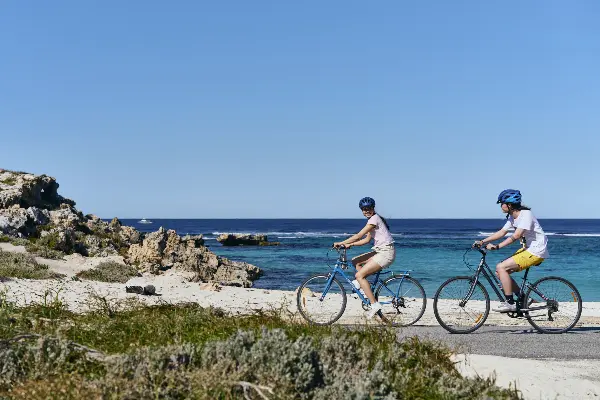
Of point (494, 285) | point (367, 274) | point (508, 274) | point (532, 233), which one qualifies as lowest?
point (494, 285)

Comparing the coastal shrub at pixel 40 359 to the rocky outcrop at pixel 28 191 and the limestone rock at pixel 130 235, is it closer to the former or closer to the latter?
the rocky outcrop at pixel 28 191

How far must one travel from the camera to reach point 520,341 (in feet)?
31.6

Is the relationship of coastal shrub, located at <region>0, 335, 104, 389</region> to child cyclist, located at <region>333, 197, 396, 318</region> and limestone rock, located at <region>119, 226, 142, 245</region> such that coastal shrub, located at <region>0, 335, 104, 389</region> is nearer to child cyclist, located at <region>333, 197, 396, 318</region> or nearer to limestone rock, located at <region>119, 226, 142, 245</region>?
child cyclist, located at <region>333, 197, 396, 318</region>

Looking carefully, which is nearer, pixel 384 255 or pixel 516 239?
pixel 516 239

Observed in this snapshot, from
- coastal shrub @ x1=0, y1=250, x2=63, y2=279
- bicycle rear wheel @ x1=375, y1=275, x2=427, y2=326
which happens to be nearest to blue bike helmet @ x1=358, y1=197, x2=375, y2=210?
bicycle rear wheel @ x1=375, y1=275, x2=427, y2=326

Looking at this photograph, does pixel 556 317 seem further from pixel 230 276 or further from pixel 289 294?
pixel 230 276

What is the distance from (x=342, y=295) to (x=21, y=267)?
11.3m

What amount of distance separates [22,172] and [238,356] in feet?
117

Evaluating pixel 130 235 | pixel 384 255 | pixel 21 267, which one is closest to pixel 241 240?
pixel 130 235

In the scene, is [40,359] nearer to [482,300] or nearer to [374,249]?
[374,249]

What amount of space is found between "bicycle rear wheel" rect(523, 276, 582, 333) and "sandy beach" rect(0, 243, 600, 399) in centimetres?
96

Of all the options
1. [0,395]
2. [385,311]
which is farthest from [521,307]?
[0,395]

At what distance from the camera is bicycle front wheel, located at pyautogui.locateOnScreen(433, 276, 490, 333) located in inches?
408


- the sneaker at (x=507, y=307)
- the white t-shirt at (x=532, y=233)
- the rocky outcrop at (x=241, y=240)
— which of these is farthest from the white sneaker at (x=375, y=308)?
the rocky outcrop at (x=241, y=240)
